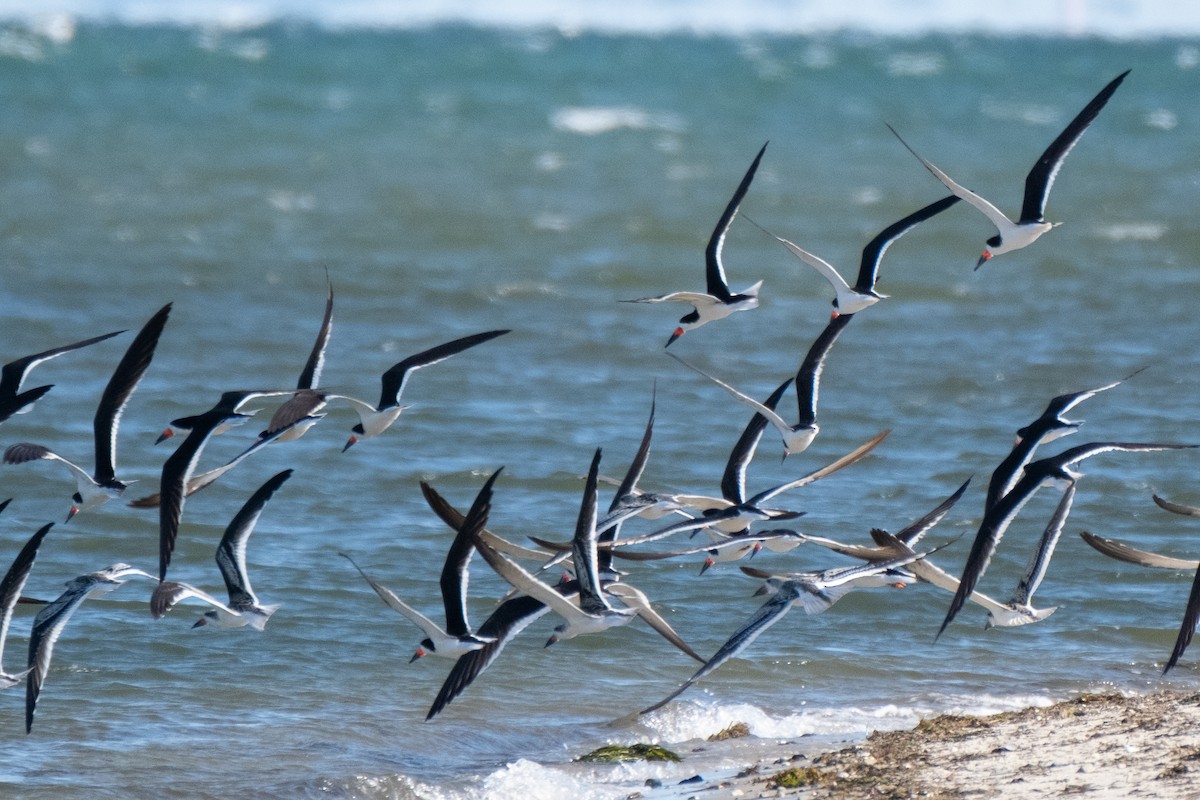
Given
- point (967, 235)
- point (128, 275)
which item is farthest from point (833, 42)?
point (128, 275)

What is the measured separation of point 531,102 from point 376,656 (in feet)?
121

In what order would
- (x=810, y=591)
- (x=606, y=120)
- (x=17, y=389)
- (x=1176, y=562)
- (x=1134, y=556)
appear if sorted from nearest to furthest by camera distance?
(x=810, y=591) < (x=1176, y=562) < (x=1134, y=556) < (x=17, y=389) < (x=606, y=120)

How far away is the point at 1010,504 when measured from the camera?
25.1 feet

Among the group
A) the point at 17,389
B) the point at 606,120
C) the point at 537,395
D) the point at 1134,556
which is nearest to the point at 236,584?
the point at 17,389

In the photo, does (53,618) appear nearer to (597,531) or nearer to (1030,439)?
(597,531)

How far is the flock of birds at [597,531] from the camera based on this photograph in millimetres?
7145

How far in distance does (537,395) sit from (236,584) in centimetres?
815

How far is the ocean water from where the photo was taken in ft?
28.8

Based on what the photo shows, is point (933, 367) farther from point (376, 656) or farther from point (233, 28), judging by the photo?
point (233, 28)

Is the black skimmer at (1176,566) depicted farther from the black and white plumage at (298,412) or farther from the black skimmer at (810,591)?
the black and white plumage at (298,412)

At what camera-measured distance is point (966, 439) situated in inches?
574

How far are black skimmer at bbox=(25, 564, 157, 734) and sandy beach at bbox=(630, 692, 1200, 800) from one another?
8.10 ft

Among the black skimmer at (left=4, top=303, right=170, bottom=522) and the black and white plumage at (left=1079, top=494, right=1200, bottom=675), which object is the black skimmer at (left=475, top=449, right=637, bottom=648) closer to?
the black skimmer at (left=4, top=303, right=170, bottom=522)

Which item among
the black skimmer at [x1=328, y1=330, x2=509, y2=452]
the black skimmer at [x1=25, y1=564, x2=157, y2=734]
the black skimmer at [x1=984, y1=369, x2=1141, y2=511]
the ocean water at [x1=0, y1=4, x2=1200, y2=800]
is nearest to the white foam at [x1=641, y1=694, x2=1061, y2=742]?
the ocean water at [x1=0, y1=4, x2=1200, y2=800]
